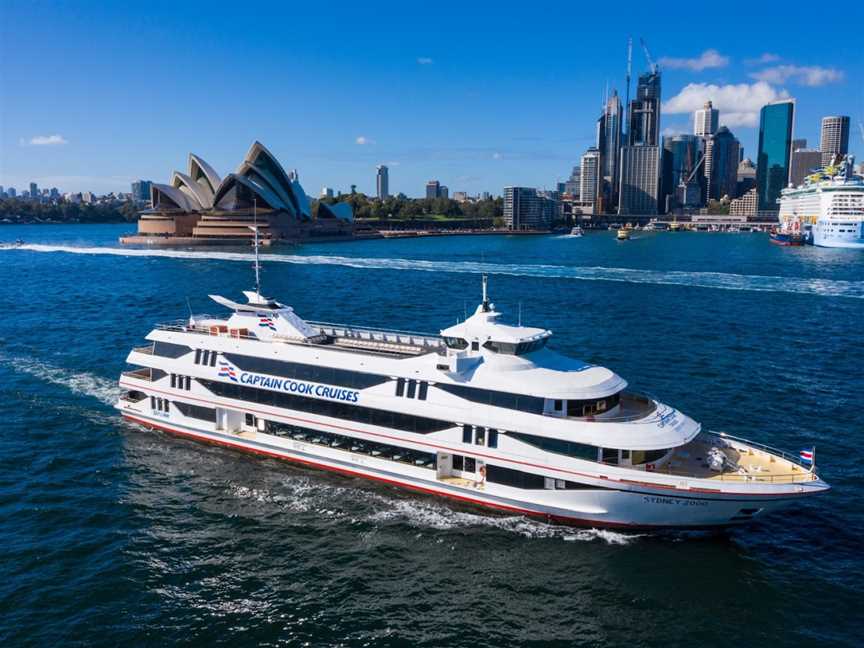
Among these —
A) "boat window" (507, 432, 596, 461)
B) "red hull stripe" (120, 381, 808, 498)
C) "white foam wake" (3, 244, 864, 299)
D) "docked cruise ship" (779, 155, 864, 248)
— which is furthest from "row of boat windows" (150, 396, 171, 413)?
"docked cruise ship" (779, 155, 864, 248)

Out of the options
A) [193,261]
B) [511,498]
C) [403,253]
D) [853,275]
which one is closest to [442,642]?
[511,498]

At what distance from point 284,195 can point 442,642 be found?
132838 millimetres

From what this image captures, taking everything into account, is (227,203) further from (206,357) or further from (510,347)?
(510,347)

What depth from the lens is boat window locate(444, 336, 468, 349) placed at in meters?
20.3

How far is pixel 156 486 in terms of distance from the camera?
68.9 feet

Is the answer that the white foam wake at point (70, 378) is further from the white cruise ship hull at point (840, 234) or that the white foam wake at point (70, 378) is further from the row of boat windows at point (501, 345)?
the white cruise ship hull at point (840, 234)

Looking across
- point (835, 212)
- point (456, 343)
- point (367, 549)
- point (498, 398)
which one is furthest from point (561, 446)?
point (835, 212)

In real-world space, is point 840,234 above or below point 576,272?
above

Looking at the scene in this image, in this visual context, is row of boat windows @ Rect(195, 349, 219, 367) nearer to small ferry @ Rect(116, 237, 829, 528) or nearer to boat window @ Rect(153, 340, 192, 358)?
small ferry @ Rect(116, 237, 829, 528)

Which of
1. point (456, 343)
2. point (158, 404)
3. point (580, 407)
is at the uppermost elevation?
point (456, 343)

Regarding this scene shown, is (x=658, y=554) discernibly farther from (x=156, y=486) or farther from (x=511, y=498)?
(x=156, y=486)

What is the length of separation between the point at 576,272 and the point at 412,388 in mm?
63264

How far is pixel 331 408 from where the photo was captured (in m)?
21.7

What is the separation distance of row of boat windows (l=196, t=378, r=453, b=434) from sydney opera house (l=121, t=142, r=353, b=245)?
106026 mm
